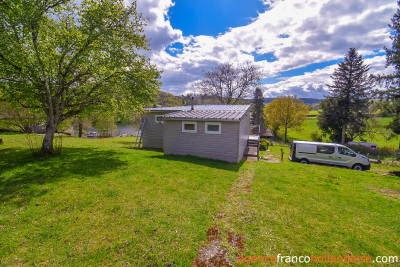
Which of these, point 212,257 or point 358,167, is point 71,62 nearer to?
point 212,257

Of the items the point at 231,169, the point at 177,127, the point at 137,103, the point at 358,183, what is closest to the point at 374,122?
the point at 358,183

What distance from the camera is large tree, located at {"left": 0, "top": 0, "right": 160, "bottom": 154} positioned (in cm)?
686

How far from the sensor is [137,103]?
1065 cm

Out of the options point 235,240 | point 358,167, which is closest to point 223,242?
point 235,240

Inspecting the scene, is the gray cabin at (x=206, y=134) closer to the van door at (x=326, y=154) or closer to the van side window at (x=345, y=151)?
the van door at (x=326, y=154)

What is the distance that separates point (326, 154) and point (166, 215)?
532 inches

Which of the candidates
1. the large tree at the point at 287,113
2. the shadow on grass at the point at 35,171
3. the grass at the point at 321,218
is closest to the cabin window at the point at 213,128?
the grass at the point at 321,218

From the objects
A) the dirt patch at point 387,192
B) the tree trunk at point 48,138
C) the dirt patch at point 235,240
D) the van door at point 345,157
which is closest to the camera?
the dirt patch at point 235,240

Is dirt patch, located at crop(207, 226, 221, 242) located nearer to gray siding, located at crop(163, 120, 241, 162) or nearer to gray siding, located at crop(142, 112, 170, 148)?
gray siding, located at crop(163, 120, 241, 162)

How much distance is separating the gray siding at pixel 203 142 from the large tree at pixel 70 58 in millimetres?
3096

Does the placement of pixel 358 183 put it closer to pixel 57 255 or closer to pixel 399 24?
pixel 57 255

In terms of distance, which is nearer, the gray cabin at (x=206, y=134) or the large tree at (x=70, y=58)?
the large tree at (x=70, y=58)

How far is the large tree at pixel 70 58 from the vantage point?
22.5ft

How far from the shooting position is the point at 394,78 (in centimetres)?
1761
